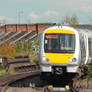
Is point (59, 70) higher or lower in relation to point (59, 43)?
lower

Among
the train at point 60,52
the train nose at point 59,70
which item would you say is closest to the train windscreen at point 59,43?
the train at point 60,52

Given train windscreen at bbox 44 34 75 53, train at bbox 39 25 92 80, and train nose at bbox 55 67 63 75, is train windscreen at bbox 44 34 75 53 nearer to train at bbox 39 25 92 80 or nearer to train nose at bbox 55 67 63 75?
train at bbox 39 25 92 80

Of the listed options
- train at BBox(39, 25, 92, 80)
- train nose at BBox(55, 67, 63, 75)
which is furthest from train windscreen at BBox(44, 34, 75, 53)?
train nose at BBox(55, 67, 63, 75)

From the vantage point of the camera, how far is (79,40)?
→ 12008 millimetres

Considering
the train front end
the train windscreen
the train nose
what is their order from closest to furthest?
1. the train front end
2. the train nose
3. the train windscreen

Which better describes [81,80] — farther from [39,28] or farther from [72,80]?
[39,28]

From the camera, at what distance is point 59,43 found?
12.0m

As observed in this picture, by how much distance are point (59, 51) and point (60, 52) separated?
0.23ft

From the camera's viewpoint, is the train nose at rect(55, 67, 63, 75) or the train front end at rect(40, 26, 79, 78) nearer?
the train front end at rect(40, 26, 79, 78)

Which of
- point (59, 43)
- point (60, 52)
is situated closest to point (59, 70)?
point (60, 52)

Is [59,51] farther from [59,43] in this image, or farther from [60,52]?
[59,43]

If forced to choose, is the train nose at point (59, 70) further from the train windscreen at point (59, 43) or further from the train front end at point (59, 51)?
the train windscreen at point (59, 43)

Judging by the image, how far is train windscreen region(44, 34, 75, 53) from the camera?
1185 cm

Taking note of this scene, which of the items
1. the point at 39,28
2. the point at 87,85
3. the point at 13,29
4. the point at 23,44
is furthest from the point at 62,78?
the point at 13,29
